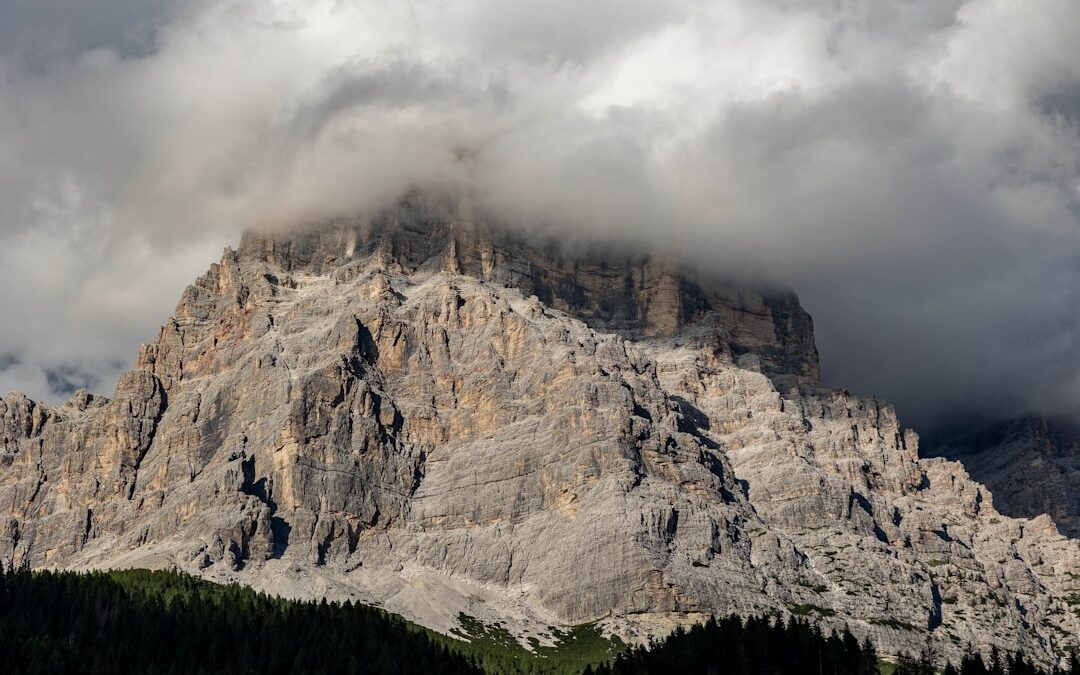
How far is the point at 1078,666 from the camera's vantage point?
19788 centimetres
